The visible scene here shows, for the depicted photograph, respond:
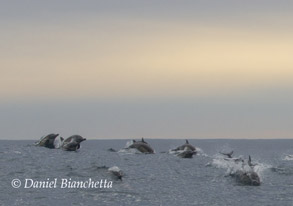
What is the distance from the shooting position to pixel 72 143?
81.8m

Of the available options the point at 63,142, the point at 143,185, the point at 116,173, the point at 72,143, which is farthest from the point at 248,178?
the point at 63,142

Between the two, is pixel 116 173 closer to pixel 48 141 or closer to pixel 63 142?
pixel 63 142

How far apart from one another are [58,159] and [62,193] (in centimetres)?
2130

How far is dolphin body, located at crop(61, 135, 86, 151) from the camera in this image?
80.9 meters

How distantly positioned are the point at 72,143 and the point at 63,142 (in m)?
2.44

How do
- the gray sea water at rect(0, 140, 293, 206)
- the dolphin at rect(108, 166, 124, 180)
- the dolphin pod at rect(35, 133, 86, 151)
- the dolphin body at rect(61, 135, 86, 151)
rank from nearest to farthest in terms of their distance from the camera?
1. the gray sea water at rect(0, 140, 293, 206)
2. the dolphin at rect(108, 166, 124, 180)
3. the dolphin body at rect(61, 135, 86, 151)
4. the dolphin pod at rect(35, 133, 86, 151)

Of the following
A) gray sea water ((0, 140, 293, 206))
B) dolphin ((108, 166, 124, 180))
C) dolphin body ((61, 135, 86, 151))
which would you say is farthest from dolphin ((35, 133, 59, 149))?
dolphin ((108, 166, 124, 180))

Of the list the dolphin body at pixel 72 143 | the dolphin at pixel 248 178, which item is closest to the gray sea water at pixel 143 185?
the dolphin at pixel 248 178

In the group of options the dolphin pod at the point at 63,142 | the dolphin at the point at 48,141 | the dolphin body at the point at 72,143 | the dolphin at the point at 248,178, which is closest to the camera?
the dolphin at the point at 248,178

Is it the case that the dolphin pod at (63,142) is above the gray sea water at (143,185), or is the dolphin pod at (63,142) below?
above

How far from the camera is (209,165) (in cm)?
6788

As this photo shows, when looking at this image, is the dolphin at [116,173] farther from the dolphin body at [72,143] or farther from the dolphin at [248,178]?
the dolphin body at [72,143]

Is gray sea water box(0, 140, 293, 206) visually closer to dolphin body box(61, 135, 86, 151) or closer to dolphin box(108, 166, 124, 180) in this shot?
dolphin box(108, 166, 124, 180)

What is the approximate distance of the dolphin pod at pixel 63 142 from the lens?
81.2 m
